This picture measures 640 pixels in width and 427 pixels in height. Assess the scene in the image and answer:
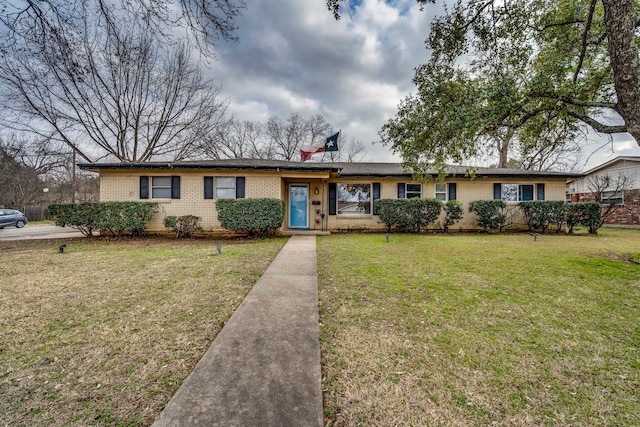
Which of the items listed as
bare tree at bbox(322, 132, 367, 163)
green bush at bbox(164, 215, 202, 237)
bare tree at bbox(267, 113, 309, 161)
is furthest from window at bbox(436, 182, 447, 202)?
bare tree at bbox(267, 113, 309, 161)

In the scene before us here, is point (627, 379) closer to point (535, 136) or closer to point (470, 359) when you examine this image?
point (470, 359)

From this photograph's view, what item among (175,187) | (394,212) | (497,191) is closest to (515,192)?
(497,191)

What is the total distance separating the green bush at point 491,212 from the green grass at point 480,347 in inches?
284

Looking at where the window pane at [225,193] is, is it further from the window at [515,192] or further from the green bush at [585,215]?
the green bush at [585,215]

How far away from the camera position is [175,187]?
1119cm

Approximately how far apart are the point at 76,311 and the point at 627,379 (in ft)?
19.1

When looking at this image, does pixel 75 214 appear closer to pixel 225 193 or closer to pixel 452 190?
pixel 225 193

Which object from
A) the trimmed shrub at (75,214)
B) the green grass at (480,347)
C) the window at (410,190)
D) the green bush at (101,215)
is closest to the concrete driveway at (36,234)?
the trimmed shrub at (75,214)

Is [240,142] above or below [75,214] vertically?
above

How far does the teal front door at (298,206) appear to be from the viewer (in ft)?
41.7

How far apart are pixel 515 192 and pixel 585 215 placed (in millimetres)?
2961

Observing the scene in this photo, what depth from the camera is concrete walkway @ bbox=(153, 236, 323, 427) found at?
1631 millimetres

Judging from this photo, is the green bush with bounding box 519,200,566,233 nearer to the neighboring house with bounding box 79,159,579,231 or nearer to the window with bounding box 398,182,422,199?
the neighboring house with bounding box 79,159,579,231

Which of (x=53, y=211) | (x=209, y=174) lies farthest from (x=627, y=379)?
(x=53, y=211)
